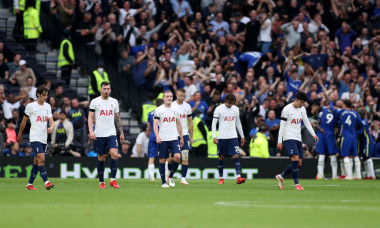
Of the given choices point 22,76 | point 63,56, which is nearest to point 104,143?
point 22,76

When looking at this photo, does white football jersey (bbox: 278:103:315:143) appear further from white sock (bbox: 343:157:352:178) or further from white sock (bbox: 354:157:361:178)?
white sock (bbox: 354:157:361:178)

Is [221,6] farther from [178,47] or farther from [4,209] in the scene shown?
[4,209]

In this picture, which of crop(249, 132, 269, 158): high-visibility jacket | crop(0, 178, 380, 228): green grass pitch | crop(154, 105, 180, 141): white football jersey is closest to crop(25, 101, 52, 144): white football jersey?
crop(0, 178, 380, 228): green grass pitch

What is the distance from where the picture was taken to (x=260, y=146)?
26.8 meters

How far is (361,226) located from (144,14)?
73.2 ft

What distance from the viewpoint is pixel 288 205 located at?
12727mm

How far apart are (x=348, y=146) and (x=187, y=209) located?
15.1 m

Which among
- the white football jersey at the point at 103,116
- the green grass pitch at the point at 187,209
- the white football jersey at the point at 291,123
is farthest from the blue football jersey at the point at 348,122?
the white football jersey at the point at 103,116

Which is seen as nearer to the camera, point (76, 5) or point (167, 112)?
point (167, 112)

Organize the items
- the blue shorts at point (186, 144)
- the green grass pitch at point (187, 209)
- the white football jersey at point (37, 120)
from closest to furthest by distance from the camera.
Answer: the green grass pitch at point (187, 209)
the white football jersey at point (37, 120)
the blue shorts at point (186, 144)

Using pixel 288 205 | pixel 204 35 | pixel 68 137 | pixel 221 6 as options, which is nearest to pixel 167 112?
pixel 288 205

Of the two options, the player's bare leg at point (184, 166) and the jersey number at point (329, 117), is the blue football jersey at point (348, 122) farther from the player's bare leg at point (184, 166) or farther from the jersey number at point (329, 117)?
the player's bare leg at point (184, 166)

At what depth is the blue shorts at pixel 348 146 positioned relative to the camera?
84.8ft

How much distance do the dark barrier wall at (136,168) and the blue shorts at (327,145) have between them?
3.18ft
